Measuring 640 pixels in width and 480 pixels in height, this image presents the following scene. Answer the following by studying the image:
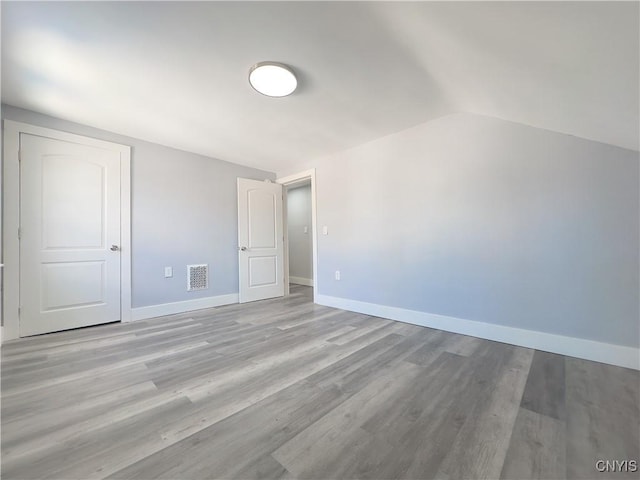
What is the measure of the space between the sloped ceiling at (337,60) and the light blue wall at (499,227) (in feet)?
0.79

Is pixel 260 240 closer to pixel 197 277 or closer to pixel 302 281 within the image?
pixel 197 277

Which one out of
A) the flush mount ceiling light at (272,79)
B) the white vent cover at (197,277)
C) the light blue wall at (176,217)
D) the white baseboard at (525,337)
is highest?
the flush mount ceiling light at (272,79)

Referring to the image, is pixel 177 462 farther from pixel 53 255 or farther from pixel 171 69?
pixel 53 255

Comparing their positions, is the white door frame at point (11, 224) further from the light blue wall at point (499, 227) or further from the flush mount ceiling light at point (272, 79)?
the light blue wall at point (499, 227)

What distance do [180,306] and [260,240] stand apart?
148cm

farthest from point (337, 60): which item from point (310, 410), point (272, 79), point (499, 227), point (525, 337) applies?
point (525, 337)

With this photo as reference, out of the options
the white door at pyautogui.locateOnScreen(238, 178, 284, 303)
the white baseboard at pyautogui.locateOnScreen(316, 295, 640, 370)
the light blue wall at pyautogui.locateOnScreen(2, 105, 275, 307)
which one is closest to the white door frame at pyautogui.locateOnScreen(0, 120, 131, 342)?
the light blue wall at pyautogui.locateOnScreen(2, 105, 275, 307)

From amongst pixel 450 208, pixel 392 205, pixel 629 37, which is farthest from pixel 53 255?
pixel 629 37

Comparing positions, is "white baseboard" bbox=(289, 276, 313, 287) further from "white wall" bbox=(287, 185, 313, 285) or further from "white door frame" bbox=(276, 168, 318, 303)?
"white door frame" bbox=(276, 168, 318, 303)

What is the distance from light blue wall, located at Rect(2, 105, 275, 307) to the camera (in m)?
3.05

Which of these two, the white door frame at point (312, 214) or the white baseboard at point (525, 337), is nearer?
the white baseboard at point (525, 337)

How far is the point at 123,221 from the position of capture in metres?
2.96

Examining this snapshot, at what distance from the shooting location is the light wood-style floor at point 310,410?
995 mm

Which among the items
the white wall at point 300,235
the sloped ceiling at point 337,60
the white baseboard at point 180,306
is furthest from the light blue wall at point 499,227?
the white wall at point 300,235
